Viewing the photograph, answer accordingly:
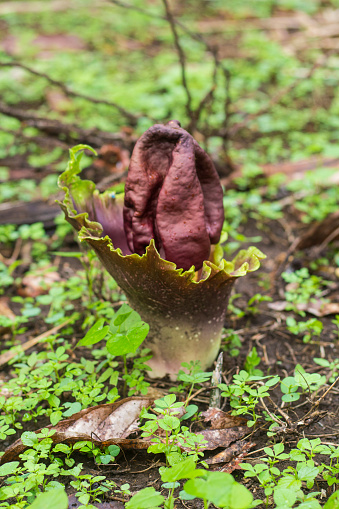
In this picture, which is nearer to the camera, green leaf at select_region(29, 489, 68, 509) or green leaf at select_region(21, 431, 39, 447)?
green leaf at select_region(29, 489, 68, 509)

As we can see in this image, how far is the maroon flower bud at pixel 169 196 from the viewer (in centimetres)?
228

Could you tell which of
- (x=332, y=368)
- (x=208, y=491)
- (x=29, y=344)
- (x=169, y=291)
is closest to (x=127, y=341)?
(x=169, y=291)

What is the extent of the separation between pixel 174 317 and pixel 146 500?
0.97m

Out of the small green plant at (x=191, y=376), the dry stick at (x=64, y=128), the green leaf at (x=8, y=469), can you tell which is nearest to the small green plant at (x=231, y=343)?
the small green plant at (x=191, y=376)

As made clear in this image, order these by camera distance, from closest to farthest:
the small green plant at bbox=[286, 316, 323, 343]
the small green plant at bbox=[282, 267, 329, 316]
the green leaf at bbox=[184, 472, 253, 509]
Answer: the green leaf at bbox=[184, 472, 253, 509] < the small green plant at bbox=[286, 316, 323, 343] < the small green plant at bbox=[282, 267, 329, 316]

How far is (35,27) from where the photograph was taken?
1094cm

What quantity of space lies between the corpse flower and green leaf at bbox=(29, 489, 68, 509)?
3.25ft

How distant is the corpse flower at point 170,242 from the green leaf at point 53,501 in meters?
0.99

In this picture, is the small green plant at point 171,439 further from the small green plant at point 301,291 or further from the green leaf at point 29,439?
the small green plant at point 301,291

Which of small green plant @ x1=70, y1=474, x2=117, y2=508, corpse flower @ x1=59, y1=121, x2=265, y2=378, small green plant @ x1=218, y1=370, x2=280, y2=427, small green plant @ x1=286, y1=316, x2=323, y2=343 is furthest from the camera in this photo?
small green plant @ x1=286, y1=316, x2=323, y2=343

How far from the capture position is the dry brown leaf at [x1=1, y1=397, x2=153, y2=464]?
2.18 meters

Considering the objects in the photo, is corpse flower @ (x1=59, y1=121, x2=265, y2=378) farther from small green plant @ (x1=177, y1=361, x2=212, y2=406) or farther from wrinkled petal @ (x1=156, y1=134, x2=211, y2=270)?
small green plant @ (x1=177, y1=361, x2=212, y2=406)

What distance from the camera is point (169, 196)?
228cm

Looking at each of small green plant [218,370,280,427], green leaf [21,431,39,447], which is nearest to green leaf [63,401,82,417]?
green leaf [21,431,39,447]
